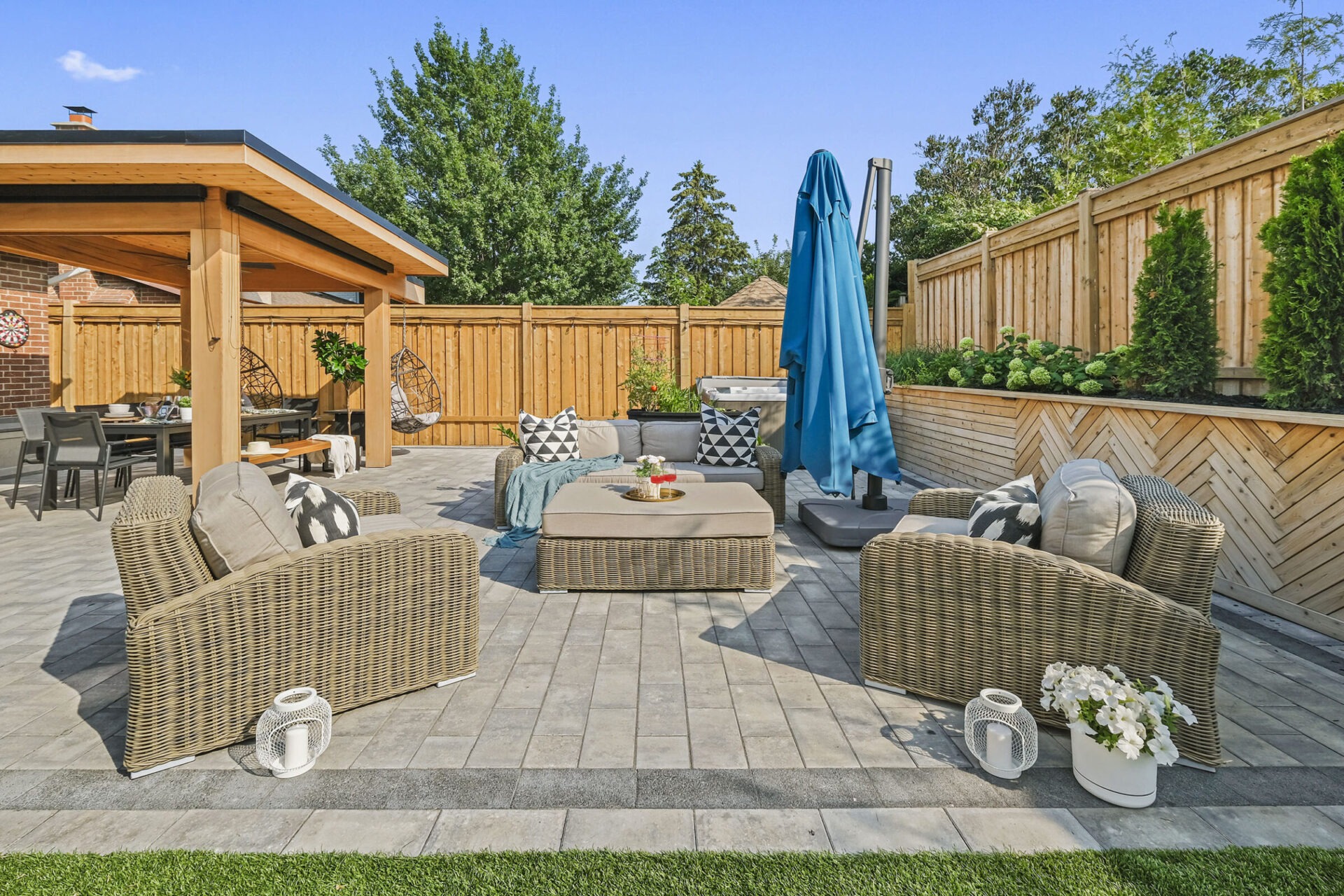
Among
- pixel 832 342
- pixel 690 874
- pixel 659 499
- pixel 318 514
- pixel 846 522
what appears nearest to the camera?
pixel 690 874

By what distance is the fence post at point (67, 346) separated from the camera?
403 inches

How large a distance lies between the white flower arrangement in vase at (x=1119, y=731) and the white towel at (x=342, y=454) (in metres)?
7.64

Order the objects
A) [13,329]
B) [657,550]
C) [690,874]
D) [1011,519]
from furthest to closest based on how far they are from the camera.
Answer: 1. [13,329]
2. [657,550]
3. [1011,519]
4. [690,874]

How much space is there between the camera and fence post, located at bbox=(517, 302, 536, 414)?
10.4 metres

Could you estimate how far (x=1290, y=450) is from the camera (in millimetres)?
3258

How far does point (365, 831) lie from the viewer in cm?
173

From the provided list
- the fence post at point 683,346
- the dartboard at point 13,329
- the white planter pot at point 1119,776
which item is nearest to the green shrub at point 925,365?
the fence post at point 683,346

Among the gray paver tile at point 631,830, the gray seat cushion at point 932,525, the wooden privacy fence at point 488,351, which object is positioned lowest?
the gray paver tile at point 631,830

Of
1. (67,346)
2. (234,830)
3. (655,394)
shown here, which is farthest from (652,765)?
(67,346)

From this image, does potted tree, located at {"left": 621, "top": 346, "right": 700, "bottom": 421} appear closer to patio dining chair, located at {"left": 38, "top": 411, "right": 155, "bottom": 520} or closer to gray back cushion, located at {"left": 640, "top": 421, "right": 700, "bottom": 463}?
gray back cushion, located at {"left": 640, "top": 421, "right": 700, "bottom": 463}

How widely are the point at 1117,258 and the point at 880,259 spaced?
233 centimetres

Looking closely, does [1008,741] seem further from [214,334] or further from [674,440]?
[214,334]

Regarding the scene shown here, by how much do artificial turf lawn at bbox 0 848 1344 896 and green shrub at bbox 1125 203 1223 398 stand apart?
325 centimetres

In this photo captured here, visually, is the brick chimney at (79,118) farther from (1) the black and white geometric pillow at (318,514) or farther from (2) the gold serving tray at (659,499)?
(2) the gold serving tray at (659,499)
